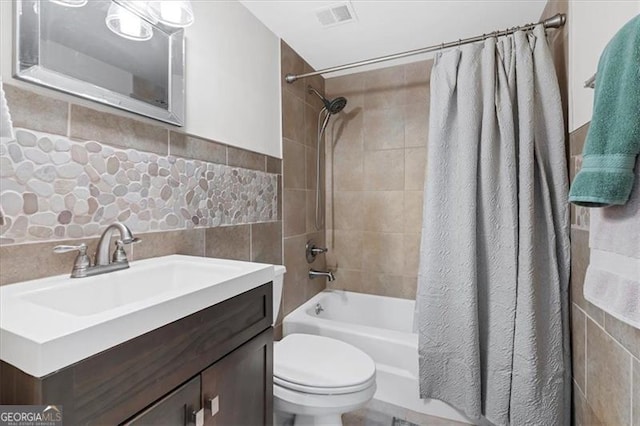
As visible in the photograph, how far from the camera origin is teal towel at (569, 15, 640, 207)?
0.64m

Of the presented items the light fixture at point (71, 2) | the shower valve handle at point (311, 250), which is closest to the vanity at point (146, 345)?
the light fixture at point (71, 2)

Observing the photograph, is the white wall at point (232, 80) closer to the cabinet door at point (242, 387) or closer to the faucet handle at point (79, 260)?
the faucet handle at point (79, 260)

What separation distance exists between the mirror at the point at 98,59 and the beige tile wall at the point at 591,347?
5.37 ft

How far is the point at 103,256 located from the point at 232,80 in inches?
40.1

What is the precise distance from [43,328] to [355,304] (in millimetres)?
2122

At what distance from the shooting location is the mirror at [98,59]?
780mm

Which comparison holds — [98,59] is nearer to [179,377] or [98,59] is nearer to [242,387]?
[179,377]

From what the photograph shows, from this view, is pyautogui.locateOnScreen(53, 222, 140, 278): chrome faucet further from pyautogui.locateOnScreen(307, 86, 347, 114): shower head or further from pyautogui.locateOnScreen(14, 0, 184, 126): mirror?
pyautogui.locateOnScreen(307, 86, 347, 114): shower head

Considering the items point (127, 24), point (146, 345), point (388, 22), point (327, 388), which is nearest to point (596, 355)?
point (327, 388)

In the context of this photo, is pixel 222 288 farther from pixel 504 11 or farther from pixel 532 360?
pixel 504 11

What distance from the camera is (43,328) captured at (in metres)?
0.50

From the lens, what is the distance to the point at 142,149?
42.1 inches

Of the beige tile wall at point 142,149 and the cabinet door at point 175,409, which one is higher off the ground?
the beige tile wall at point 142,149

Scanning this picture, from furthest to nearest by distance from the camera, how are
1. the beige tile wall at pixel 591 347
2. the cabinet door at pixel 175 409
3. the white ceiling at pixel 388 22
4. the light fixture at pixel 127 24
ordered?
the white ceiling at pixel 388 22, the light fixture at pixel 127 24, the beige tile wall at pixel 591 347, the cabinet door at pixel 175 409
